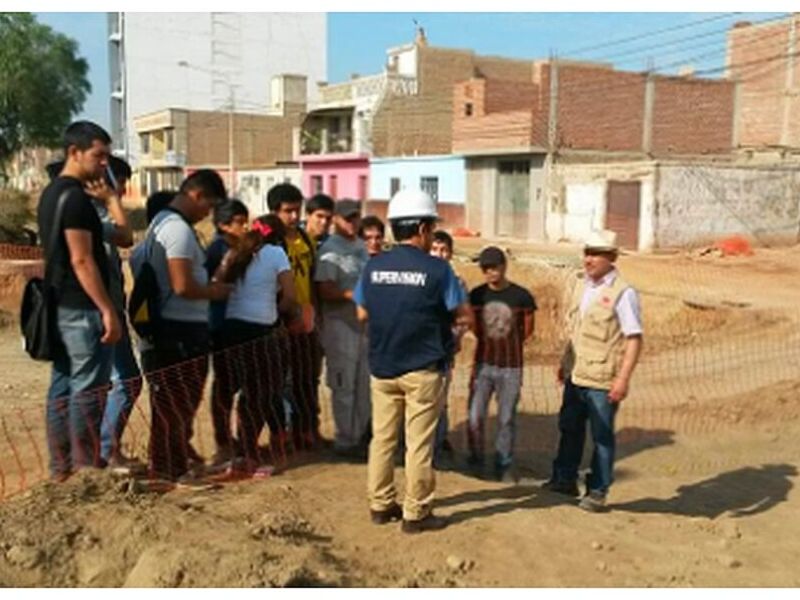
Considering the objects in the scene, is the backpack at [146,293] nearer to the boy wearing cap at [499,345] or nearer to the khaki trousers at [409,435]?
the khaki trousers at [409,435]

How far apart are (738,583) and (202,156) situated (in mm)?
58111

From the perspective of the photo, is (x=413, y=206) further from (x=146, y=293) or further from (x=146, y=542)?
(x=146, y=542)

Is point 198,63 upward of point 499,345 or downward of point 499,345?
upward

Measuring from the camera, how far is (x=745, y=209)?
79.4 feet

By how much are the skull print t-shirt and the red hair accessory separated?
145 centimetres

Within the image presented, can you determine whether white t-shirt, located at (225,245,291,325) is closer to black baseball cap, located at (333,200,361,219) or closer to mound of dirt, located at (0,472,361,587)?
black baseball cap, located at (333,200,361,219)

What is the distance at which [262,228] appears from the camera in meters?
5.14

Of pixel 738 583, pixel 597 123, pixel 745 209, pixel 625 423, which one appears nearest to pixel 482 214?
pixel 597 123

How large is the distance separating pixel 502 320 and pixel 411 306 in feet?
5.64

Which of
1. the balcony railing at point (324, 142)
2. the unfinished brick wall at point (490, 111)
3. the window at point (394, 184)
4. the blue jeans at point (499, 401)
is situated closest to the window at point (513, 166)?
the unfinished brick wall at point (490, 111)

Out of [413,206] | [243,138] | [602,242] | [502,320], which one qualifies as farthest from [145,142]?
[413,206]

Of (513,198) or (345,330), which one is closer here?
(345,330)

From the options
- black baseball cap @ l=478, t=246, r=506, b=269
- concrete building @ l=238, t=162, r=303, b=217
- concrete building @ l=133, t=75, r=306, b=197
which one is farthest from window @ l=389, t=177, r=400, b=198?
black baseball cap @ l=478, t=246, r=506, b=269

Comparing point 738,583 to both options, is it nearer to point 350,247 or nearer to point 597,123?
point 350,247
